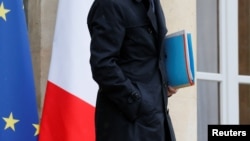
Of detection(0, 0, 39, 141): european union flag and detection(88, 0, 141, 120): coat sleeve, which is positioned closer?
detection(88, 0, 141, 120): coat sleeve

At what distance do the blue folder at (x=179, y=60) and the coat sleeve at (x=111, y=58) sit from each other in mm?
237

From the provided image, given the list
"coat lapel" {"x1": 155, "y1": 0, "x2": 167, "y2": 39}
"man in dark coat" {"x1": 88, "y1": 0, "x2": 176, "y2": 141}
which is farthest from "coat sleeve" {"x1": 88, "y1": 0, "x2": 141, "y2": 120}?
"coat lapel" {"x1": 155, "y1": 0, "x2": 167, "y2": 39}

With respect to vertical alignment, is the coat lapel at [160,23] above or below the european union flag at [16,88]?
above

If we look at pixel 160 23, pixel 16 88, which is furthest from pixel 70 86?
pixel 160 23

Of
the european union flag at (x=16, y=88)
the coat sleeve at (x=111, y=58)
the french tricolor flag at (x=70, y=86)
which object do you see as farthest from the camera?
the french tricolor flag at (x=70, y=86)

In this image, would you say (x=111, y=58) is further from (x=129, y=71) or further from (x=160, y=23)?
(x=160, y=23)

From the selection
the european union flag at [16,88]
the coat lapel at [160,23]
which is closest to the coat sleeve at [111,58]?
the coat lapel at [160,23]

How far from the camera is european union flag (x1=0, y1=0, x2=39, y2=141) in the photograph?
14.8 ft

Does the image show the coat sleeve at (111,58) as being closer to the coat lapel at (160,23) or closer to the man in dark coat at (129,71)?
the man in dark coat at (129,71)

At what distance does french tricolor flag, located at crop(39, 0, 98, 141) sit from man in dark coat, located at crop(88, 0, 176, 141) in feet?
4.07

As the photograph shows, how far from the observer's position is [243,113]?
6695mm

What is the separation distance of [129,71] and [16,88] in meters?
1.30

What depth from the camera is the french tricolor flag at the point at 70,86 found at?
4.61 meters

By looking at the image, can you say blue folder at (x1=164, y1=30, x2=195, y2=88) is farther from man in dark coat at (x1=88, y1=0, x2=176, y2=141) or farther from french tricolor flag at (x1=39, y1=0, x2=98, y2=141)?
french tricolor flag at (x1=39, y1=0, x2=98, y2=141)
